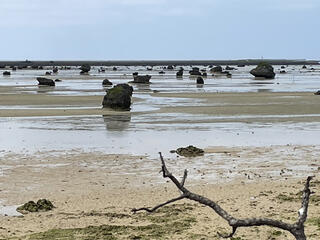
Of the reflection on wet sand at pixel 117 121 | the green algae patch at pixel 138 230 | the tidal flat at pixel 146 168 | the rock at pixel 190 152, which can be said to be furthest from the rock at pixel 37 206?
the reflection on wet sand at pixel 117 121

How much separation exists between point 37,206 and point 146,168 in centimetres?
501

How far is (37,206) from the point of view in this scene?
1195 centimetres

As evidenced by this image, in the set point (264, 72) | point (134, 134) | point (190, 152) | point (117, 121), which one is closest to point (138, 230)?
point (190, 152)

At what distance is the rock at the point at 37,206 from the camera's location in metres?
11.9

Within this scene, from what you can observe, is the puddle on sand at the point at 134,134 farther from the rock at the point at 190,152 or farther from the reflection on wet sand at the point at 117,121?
the rock at the point at 190,152

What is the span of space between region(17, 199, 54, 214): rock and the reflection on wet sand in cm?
1330

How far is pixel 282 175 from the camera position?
50.8 ft

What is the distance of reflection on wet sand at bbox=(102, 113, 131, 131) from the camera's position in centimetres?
→ 2575

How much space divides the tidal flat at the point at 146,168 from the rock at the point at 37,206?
0.21 meters

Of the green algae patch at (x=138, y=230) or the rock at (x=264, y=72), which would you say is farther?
the rock at (x=264, y=72)

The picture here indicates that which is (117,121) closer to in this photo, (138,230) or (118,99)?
(118,99)

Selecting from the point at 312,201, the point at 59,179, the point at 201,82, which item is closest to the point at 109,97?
the point at 59,179

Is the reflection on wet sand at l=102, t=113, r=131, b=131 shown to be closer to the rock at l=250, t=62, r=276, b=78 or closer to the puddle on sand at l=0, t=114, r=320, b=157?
the puddle on sand at l=0, t=114, r=320, b=157

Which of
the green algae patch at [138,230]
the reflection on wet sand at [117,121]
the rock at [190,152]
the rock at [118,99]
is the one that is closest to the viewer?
the green algae patch at [138,230]
